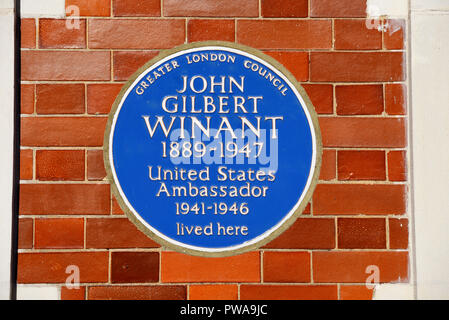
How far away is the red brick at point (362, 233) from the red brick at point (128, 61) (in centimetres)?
→ 105

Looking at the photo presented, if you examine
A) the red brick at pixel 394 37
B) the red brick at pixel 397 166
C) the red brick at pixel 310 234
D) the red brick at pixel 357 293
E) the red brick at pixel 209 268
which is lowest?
the red brick at pixel 357 293

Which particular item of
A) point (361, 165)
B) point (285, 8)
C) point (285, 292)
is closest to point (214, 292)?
point (285, 292)

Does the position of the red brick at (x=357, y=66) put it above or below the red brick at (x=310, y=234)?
above

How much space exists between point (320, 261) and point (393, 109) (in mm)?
698

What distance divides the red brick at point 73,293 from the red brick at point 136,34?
39.4 inches

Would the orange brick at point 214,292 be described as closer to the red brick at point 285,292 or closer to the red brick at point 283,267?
the red brick at point 285,292

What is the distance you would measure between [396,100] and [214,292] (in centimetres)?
109

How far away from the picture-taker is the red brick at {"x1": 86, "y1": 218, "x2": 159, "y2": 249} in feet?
6.13

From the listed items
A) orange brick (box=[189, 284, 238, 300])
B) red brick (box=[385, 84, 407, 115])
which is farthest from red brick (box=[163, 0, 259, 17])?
orange brick (box=[189, 284, 238, 300])

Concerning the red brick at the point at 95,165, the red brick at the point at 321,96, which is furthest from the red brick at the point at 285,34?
the red brick at the point at 95,165

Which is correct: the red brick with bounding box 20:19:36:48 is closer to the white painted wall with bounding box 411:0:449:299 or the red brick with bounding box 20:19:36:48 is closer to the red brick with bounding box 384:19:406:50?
the red brick with bounding box 384:19:406:50

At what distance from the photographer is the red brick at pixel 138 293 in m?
1.87

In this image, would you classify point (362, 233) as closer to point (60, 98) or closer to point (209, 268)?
point (209, 268)

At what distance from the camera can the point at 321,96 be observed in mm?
1895
